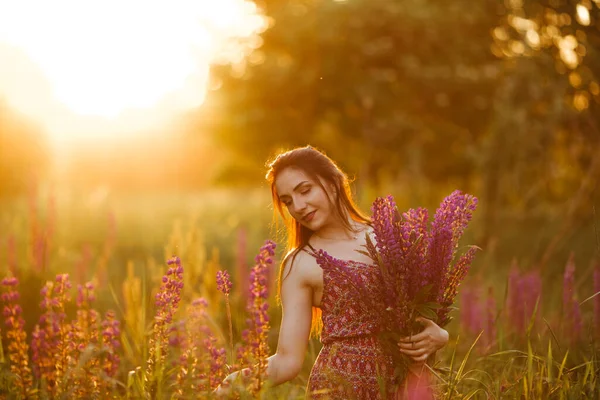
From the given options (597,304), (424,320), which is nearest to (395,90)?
(597,304)

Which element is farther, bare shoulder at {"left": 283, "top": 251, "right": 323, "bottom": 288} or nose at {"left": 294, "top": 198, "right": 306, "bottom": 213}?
nose at {"left": 294, "top": 198, "right": 306, "bottom": 213}

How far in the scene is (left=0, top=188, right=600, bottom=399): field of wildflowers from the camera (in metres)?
2.41

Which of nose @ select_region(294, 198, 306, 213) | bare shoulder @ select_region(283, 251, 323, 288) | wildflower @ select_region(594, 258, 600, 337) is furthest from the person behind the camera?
wildflower @ select_region(594, 258, 600, 337)

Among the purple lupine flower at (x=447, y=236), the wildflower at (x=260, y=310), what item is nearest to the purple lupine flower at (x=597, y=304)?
the purple lupine flower at (x=447, y=236)

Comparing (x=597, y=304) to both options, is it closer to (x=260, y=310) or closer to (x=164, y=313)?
(x=260, y=310)

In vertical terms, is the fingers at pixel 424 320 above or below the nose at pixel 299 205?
below

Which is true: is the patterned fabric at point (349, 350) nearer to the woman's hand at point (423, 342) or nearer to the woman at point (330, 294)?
the woman at point (330, 294)

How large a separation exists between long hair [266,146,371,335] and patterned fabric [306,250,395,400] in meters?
0.24

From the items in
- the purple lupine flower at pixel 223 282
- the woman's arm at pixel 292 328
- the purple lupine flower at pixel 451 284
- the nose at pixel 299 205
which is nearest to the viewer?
the purple lupine flower at pixel 223 282

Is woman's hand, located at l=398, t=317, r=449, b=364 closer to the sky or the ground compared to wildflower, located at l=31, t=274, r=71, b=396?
closer to the ground

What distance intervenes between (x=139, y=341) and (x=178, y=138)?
47.1 m

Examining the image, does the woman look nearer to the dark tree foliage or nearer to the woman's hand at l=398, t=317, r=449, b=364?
the woman's hand at l=398, t=317, r=449, b=364

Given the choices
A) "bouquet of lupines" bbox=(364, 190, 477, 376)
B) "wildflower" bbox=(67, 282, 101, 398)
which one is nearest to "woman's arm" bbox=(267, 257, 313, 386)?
"bouquet of lupines" bbox=(364, 190, 477, 376)

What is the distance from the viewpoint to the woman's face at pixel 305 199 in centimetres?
280
